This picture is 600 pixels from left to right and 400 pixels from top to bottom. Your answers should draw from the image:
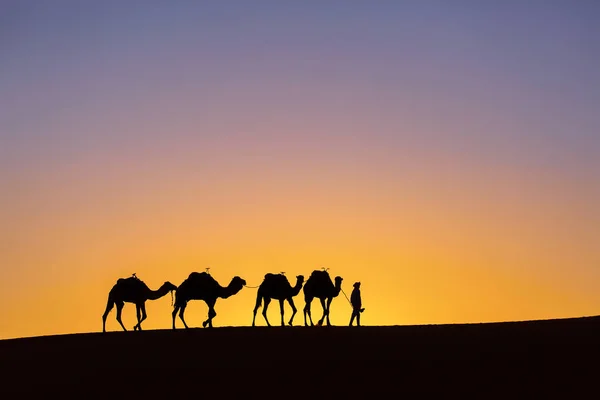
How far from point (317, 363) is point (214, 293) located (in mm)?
9432

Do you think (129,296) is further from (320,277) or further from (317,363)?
(317,363)

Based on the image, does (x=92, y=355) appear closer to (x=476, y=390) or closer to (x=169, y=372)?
(x=169, y=372)

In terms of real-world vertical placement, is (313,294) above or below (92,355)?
above

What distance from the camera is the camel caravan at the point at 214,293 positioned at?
105 feet

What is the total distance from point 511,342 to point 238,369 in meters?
6.50

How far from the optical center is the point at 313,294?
105 ft

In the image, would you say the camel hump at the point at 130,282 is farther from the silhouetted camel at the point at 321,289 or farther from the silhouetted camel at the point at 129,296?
the silhouetted camel at the point at 321,289

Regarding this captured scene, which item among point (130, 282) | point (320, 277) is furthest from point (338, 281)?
point (130, 282)

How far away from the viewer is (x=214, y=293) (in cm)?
3250

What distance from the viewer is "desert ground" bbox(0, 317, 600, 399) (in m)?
21.5

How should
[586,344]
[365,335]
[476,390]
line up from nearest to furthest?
[476,390] → [586,344] → [365,335]

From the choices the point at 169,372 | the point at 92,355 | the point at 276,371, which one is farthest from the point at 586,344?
the point at 92,355

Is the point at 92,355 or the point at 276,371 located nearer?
the point at 276,371

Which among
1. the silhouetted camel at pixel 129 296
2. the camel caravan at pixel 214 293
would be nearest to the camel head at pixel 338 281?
the camel caravan at pixel 214 293
